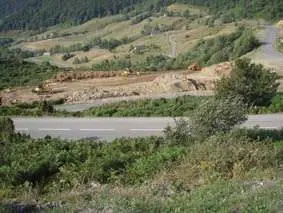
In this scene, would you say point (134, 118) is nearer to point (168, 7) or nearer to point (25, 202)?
point (25, 202)

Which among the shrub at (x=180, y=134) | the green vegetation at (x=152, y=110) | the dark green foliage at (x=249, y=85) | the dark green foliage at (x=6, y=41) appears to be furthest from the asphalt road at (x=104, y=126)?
the dark green foliage at (x=6, y=41)

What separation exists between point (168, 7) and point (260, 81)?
175463 mm

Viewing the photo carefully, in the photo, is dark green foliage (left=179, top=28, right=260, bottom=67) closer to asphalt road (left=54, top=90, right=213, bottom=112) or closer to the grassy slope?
the grassy slope

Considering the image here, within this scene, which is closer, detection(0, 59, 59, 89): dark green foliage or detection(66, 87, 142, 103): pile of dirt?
detection(66, 87, 142, 103): pile of dirt

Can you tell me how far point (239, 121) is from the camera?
13.4 m

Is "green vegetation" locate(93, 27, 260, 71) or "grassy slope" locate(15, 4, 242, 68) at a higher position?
"grassy slope" locate(15, 4, 242, 68)

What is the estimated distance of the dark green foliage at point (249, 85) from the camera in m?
20.7

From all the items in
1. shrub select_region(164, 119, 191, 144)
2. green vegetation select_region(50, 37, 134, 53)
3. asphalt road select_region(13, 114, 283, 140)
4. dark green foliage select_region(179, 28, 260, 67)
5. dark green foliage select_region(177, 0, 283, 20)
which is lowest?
asphalt road select_region(13, 114, 283, 140)

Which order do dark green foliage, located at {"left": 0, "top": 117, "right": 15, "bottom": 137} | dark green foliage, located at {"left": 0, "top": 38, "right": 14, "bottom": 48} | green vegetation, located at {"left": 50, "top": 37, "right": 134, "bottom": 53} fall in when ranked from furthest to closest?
dark green foliage, located at {"left": 0, "top": 38, "right": 14, "bottom": 48} → green vegetation, located at {"left": 50, "top": 37, "right": 134, "bottom": 53} → dark green foliage, located at {"left": 0, "top": 117, "right": 15, "bottom": 137}

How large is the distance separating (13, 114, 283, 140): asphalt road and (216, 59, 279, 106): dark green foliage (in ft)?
5.45

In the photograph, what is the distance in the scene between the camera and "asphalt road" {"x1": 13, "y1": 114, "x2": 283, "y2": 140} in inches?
716

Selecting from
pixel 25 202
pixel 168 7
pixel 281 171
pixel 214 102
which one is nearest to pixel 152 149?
pixel 214 102

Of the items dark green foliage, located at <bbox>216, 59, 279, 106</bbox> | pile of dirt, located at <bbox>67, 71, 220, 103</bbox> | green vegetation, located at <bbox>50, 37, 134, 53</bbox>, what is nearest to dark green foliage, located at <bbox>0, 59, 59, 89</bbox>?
pile of dirt, located at <bbox>67, 71, 220, 103</bbox>

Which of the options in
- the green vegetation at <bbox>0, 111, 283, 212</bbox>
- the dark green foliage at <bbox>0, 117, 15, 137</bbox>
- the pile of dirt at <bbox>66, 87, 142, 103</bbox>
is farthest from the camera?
the pile of dirt at <bbox>66, 87, 142, 103</bbox>
